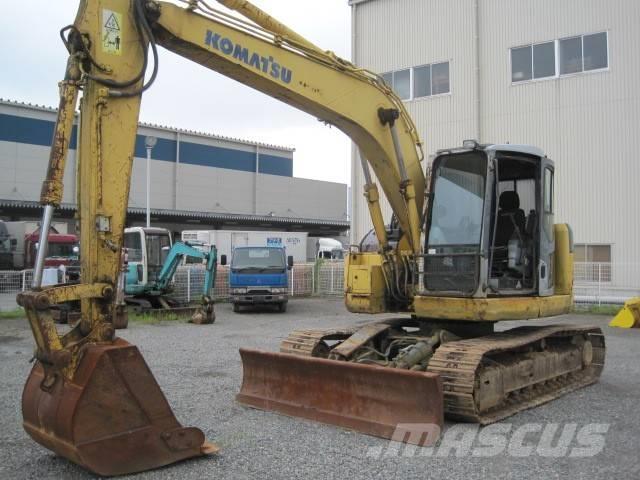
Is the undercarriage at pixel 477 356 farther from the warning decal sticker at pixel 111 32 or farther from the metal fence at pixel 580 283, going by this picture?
the metal fence at pixel 580 283

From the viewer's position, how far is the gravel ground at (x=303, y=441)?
5039 mm

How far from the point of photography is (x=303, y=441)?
19.3ft

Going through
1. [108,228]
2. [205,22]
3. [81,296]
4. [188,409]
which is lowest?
[188,409]

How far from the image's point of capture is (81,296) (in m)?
4.85

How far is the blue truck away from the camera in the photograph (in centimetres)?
1911

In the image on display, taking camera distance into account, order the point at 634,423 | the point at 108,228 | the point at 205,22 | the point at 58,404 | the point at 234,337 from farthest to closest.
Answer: the point at 234,337, the point at 634,423, the point at 205,22, the point at 108,228, the point at 58,404

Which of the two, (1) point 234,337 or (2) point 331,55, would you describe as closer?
(2) point 331,55

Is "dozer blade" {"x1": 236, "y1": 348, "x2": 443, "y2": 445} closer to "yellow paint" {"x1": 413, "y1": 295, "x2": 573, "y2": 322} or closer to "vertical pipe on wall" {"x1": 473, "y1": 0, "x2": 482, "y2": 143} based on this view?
"yellow paint" {"x1": 413, "y1": 295, "x2": 573, "y2": 322}

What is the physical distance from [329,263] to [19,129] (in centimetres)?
2560

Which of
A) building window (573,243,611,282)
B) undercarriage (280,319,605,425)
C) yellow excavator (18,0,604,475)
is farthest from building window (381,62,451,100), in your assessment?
undercarriage (280,319,605,425)

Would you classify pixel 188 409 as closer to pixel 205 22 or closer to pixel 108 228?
pixel 108 228

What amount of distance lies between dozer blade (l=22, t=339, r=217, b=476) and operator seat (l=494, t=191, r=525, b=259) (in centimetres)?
452

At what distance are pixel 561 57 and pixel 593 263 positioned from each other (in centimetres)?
627

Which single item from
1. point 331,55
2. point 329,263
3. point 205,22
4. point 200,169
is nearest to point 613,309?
point 329,263
